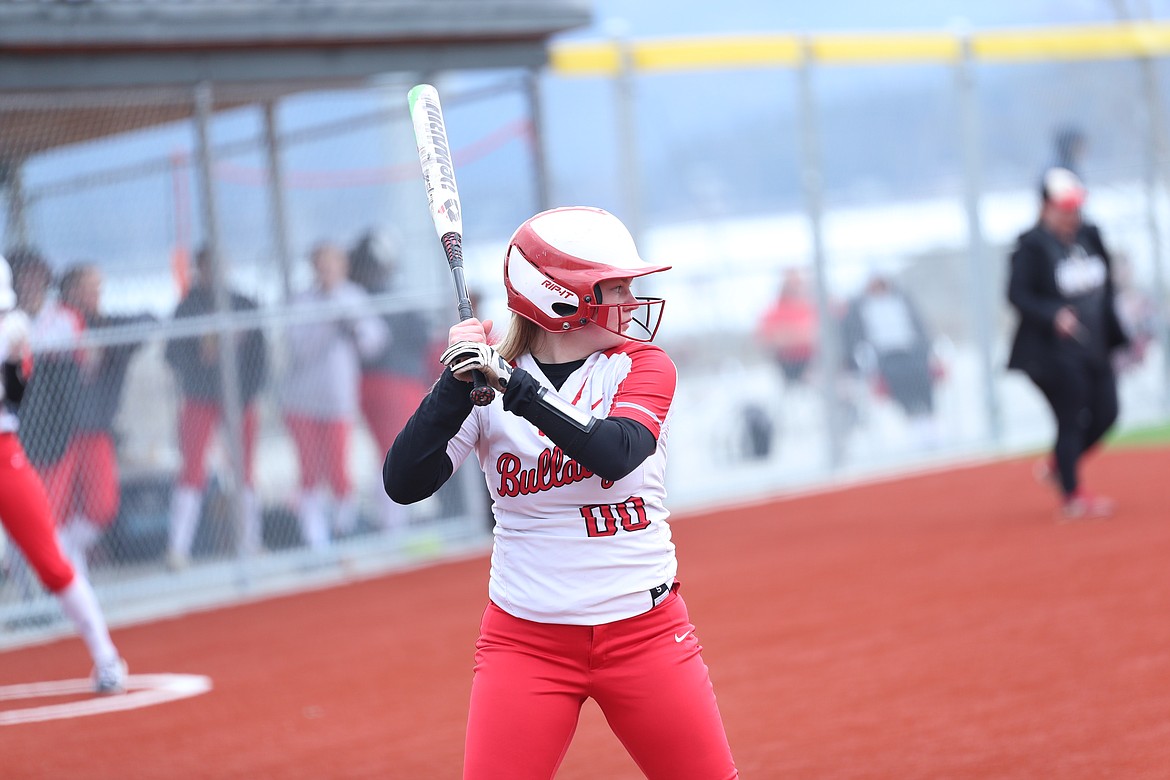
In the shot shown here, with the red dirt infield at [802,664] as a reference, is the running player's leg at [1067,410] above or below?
above

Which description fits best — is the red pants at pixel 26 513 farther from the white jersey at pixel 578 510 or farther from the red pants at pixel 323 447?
the red pants at pixel 323 447

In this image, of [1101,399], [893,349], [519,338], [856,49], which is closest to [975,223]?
[893,349]

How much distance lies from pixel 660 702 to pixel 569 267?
101 centimetres

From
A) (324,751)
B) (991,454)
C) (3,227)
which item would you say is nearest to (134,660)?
(324,751)

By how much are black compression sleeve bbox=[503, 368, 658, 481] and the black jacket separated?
689cm

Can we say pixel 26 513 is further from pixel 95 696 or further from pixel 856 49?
pixel 856 49

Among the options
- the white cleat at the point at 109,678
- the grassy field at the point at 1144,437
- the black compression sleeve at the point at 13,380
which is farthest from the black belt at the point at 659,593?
the grassy field at the point at 1144,437

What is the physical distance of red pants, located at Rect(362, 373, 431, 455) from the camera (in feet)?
38.6

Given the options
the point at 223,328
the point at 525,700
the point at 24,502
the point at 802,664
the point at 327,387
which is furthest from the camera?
the point at 327,387

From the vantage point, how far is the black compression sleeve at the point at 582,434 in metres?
3.32

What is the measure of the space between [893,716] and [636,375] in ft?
9.72

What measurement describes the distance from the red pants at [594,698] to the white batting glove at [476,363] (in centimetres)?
61

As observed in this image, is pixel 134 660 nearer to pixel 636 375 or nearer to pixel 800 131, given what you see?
pixel 636 375

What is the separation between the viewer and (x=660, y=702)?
3459 mm
